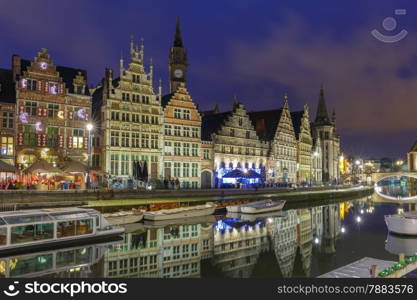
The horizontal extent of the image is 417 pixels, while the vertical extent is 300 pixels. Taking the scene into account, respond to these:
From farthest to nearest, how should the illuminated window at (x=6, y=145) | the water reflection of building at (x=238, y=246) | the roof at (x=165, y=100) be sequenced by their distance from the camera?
the roof at (x=165, y=100) → the illuminated window at (x=6, y=145) → the water reflection of building at (x=238, y=246)

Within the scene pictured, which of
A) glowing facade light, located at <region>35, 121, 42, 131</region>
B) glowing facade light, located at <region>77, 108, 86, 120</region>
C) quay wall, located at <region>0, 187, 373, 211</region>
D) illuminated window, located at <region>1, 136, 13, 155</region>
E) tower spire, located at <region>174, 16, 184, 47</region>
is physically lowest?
quay wall, located at <region>0, 187, 373, 211</region>

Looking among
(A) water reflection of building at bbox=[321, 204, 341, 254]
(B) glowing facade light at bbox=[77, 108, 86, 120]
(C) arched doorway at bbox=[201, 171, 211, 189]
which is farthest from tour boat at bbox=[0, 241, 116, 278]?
(C) arched doorway at bbox=[201, 171, 211, 189]

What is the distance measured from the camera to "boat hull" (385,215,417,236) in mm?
27391

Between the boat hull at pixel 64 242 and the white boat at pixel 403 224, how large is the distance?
55.8 ft

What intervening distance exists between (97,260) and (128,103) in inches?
1046

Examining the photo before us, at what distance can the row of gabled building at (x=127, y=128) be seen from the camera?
124 feet

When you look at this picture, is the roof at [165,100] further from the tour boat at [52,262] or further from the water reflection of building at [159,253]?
the tour boat at [52,262]

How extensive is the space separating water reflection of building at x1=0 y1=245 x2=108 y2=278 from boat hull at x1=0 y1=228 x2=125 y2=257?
0.69 metres

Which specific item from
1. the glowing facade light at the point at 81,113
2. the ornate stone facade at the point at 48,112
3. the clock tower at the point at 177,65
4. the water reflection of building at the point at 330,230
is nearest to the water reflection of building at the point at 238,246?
the water reflection of building at the point at 330,230

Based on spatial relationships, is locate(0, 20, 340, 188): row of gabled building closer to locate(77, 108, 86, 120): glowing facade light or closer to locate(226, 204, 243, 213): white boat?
locate(77, 108, 86, 120): glowing facade light

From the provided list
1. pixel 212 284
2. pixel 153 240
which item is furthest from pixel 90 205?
pixel 212 284

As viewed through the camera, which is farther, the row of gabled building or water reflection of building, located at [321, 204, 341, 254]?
the row of gabled building

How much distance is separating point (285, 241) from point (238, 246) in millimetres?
3589

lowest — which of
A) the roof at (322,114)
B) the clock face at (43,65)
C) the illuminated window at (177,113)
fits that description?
the illuminated window at (177,113)
